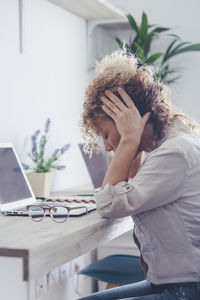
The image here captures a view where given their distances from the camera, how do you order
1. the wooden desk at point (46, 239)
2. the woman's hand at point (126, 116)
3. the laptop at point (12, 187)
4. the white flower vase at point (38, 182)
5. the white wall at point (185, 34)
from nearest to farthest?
the wooden desk at point (46, 239)
the woman's hand at point (126, 116)
the laptop at point (12, 187)
the white flower vase at point (38, 182)
the white wall at point (185, 34)

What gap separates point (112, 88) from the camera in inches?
52.2

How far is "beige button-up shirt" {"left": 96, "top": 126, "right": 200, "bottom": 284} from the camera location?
1124mm

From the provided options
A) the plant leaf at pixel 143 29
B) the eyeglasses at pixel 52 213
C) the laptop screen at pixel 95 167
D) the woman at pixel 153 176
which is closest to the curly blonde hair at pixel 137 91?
the woman at pixel 153 176

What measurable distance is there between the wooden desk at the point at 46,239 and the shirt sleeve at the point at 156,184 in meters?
0.14

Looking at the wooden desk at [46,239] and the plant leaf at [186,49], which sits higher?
the plant leaf at [186,49]

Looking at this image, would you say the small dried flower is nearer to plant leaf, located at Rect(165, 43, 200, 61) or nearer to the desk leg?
the desk leg

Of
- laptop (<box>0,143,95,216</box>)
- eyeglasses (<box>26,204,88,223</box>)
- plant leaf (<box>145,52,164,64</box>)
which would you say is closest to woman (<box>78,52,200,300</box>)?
→ eyeglasses (<box>26,204,88,223</box>)

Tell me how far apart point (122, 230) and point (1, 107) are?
2.47 ft

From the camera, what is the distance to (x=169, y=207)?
116cm

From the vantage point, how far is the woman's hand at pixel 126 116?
130 centimetres

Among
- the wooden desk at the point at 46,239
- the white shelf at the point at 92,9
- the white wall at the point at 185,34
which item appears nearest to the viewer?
the wooden desk at the point at 46,239

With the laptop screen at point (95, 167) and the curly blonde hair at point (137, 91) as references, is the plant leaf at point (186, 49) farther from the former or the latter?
the curly blonde hair at point (137, 91)

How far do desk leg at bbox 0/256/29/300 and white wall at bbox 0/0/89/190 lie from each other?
35.2 inches

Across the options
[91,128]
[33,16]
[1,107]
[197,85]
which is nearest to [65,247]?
[91,128]
